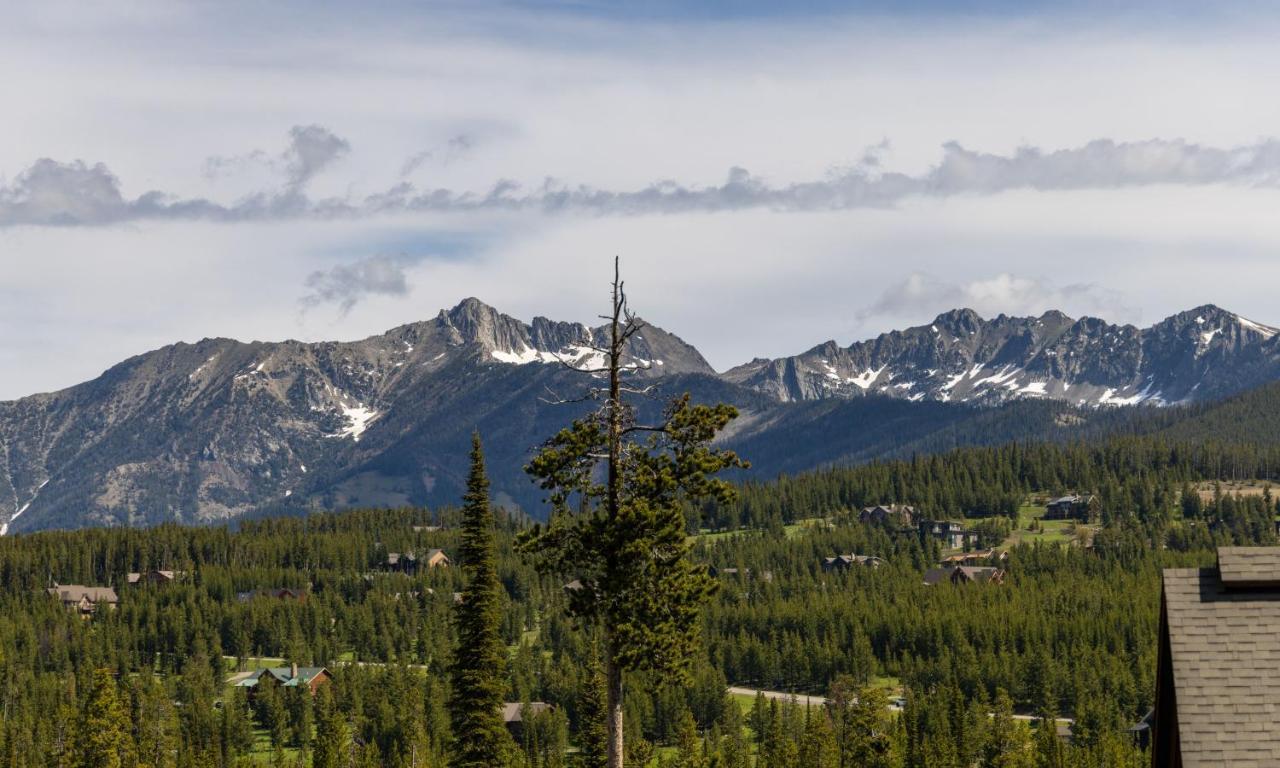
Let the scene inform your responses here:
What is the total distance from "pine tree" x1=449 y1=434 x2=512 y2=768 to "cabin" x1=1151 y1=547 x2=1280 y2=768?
59896 mm

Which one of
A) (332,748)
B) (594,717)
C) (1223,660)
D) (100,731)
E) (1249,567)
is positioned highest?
(1249,567)

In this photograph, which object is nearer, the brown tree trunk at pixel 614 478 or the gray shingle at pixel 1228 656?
the gray shingle at pixel 1228 656

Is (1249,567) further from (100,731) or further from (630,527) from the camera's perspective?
(100,731)

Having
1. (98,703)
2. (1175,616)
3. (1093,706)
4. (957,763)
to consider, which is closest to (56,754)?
(98,703)

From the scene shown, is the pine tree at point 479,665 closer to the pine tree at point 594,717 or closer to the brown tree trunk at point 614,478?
the pine tree at point 594,717

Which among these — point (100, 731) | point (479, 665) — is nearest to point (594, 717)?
point (479, 665)

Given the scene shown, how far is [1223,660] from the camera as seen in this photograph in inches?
904

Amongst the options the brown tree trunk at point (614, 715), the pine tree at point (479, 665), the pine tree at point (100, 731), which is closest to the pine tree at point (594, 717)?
the pine tree at point (479, 665)

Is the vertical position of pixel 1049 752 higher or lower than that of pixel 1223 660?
lower

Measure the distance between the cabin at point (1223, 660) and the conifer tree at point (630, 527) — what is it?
2052 centimetres

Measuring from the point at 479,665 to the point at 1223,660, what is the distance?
63.6 metres

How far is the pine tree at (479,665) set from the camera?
82938 mm

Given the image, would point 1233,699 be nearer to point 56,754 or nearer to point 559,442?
point 559,442

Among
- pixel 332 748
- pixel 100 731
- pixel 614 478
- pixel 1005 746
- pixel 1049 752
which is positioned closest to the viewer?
pixel 614 478
